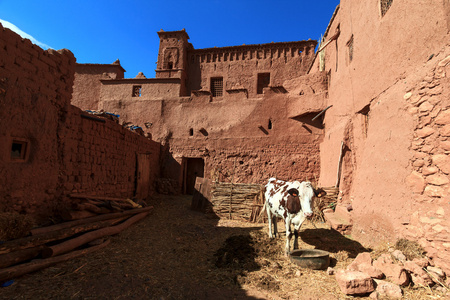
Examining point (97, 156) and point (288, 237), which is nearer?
point (288, 237)

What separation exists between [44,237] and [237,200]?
6.34m

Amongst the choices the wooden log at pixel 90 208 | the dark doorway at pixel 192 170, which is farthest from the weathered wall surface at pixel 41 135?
the dark doorway at pixel 192 170

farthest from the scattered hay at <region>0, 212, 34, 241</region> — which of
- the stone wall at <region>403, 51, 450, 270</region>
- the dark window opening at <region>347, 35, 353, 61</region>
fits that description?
the dark window opening at <region>347, 35, 353, 61</region>

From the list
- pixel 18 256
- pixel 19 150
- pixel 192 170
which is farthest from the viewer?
pixel 192 170

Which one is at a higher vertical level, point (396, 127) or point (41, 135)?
point (396, 127)

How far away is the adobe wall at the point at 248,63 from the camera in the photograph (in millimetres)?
18484

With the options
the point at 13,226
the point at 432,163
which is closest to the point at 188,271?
the point at 13,226

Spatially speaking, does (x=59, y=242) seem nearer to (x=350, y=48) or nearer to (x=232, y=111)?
(x=350, y=48)

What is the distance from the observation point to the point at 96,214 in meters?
6.43

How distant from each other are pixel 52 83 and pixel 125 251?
4.43 metres

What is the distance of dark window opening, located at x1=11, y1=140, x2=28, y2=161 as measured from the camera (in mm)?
5000

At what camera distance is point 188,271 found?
4.68m

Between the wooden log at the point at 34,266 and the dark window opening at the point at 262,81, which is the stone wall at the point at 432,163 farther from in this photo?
the dark window opening at the point at 262,81

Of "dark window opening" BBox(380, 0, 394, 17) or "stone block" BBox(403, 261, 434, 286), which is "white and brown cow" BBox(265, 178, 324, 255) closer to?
"stone block" BBox(403, 261, 434, 286)
